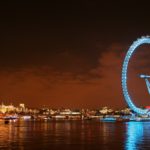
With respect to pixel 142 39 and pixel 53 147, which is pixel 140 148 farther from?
pixel 142 39

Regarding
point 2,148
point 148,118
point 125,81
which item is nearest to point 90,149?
point 2,148

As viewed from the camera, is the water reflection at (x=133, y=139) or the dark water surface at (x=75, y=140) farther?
the water reflection at (x=133, y=139)

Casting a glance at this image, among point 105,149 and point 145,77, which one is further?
point 145,77

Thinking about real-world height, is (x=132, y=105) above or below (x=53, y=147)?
above

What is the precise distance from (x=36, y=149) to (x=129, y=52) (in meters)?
52.4

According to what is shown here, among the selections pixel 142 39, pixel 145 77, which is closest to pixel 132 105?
pixel 145 77

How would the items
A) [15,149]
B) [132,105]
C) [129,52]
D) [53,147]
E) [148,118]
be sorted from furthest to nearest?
[148,118] < [132,105] < [129,52] < [53,147] < [15,149]

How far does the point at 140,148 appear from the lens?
37125 mm

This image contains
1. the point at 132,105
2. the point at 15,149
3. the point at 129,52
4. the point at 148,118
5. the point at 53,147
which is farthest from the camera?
the point at 148,118

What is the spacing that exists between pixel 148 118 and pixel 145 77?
206 ft

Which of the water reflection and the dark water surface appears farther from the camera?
the water reflection

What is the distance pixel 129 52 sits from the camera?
8656 cm

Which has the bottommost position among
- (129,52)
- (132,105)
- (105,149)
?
(105,149)

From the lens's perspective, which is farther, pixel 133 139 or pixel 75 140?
pixel 133 139
